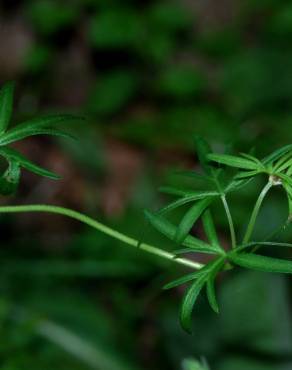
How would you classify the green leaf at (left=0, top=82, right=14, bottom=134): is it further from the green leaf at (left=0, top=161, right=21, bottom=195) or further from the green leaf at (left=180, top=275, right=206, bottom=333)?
the green leaf at (left=180, top=275, right=206, bottom=333)

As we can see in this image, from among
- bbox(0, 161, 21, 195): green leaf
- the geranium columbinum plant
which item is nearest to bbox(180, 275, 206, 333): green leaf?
the geranium columbinum plant

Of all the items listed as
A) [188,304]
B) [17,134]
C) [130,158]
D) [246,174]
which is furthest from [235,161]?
[130,158]

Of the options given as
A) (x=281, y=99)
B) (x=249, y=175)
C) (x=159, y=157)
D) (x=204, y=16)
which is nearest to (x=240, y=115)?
(x=281, y=99)

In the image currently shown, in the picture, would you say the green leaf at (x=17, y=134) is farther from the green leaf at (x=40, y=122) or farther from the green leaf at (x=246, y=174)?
the green leaf at (x=246, y=174)

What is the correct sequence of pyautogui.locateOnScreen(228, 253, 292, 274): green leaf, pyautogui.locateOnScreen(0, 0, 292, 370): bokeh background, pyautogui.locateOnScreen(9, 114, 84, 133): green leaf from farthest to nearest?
pyautogui.locateOnScreen(0, 0, 292, 370): bokeh background, pyautogui.locateOnScreen(9, 114, 84, 133): green leaf, pyautogui.locateOnScreen(228, 253, 292, 274): green leaf

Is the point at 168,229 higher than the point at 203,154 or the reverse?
the reverse

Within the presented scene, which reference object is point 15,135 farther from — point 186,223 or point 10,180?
point 186,223
